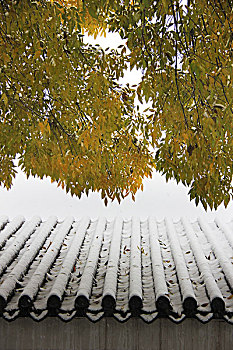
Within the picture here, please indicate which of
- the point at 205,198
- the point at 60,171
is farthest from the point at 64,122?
the point at 205,198

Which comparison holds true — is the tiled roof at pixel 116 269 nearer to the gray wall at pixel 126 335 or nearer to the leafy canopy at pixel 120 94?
the gray wall at pixel 126 335

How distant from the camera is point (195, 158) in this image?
3.82m

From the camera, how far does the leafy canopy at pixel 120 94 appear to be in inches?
140

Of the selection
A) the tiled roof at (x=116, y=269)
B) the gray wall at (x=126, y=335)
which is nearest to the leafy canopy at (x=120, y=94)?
the tiled roof at (x=116, y=269)

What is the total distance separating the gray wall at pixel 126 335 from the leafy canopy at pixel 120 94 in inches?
40.6

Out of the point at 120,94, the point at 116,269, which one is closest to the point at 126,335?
the point at 116,269

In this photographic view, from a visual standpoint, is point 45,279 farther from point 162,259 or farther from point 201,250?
point 201,250

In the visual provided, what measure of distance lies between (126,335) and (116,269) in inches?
41.9

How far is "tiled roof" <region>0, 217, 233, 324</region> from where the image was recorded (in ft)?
11.5

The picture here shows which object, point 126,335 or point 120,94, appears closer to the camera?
point 126,335

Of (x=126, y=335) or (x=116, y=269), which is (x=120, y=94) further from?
(x=126, y=335)

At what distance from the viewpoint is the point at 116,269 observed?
4.62 meters

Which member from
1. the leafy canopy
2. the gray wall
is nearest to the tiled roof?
the gray wall

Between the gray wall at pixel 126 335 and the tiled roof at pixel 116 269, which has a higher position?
the tiled roof at pixel 116 269
